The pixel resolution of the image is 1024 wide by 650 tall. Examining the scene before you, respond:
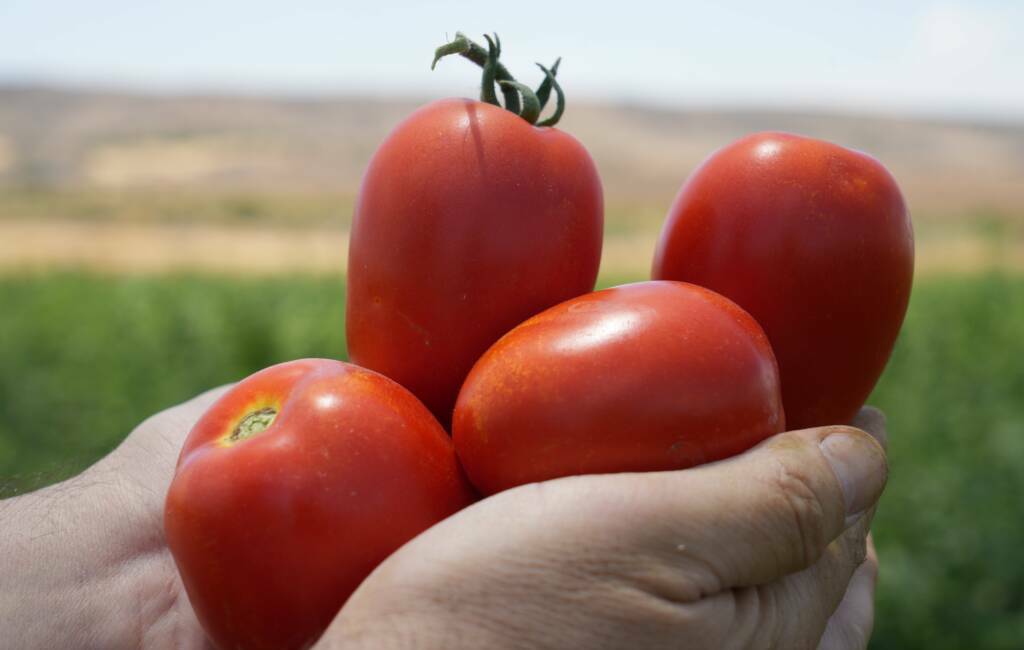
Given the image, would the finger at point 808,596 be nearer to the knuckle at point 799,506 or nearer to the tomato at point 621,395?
the knuckle at point 799,506

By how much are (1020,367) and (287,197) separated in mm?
36888

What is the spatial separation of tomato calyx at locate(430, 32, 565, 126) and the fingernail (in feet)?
2.60

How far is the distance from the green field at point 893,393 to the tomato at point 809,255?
198 cm

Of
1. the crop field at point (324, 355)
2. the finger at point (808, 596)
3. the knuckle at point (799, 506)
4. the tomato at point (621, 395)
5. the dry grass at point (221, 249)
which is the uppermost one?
the tomato at point (621, 395)

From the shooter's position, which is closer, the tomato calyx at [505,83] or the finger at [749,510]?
the finger at [749,510]

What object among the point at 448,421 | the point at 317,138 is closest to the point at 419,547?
the point at 448,421

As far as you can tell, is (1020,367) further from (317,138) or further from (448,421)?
(317,138)

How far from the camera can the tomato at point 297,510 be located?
1.53 meters

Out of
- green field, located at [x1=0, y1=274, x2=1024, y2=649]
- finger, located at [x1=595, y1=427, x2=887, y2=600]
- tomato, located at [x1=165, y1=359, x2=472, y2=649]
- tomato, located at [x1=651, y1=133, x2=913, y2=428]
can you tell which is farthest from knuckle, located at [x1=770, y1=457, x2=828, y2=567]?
green field, located at [x1=0, y1=274, x2=1024, y2=649]

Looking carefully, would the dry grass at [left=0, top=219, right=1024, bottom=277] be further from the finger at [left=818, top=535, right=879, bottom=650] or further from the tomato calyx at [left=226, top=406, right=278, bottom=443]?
the tomato calyx at [left=226, top=406, right=278, bottom=443]

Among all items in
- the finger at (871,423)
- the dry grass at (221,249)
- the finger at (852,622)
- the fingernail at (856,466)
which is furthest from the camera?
the dry grass at (221,249)

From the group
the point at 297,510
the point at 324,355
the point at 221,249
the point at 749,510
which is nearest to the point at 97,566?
the point at 297,510

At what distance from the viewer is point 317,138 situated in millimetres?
47219

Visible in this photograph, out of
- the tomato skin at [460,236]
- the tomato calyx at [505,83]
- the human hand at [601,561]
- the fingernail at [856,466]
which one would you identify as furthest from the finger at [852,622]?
the tomato calyx at [505,83]
